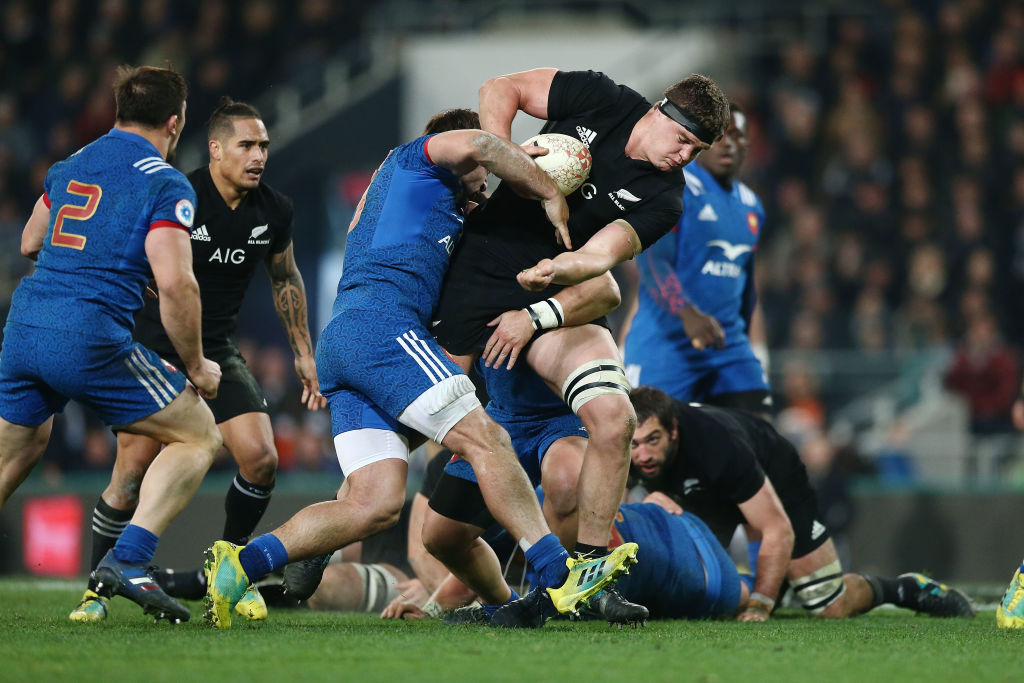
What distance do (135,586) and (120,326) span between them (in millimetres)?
1077

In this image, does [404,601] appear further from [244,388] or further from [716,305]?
[716,305]

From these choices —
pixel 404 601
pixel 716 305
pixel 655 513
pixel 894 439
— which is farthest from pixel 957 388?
pixel 404 601

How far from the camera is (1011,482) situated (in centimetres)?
1184

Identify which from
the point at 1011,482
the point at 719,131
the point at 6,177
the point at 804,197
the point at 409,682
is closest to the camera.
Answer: the point at 409,682

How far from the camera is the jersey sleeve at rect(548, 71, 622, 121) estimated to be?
6012 mm

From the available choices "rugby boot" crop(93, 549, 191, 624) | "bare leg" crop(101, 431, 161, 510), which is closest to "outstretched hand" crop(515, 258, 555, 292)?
"rugby boot" crop(93, 549, 191, 624)

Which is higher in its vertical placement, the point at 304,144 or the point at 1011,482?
the point at 304,144

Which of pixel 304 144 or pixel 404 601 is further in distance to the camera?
pixel 304 144

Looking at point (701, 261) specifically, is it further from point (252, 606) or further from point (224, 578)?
point (224, 578)

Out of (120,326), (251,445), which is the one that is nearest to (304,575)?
(251,445)

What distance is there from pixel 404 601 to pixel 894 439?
7427 millimetres

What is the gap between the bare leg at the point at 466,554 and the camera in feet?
18.8

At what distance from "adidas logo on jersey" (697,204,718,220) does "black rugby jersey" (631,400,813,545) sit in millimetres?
1407

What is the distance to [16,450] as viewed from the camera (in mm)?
5699
